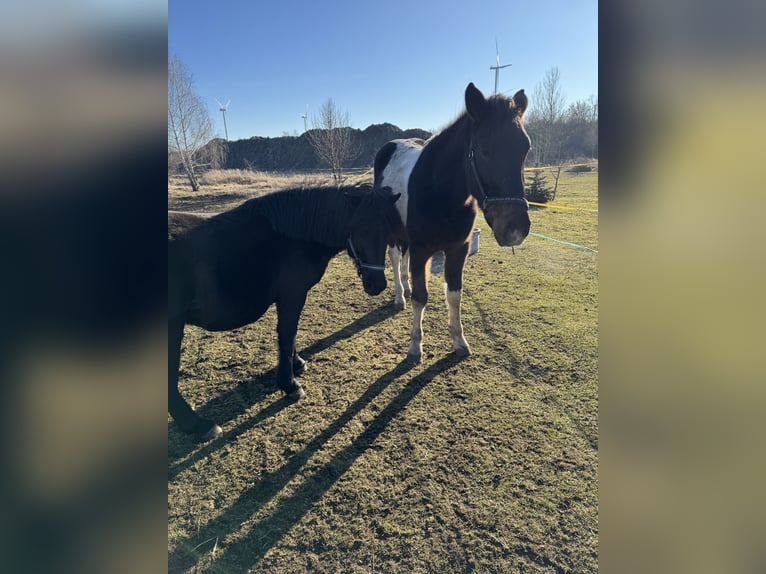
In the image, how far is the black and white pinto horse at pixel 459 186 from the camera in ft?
9.25

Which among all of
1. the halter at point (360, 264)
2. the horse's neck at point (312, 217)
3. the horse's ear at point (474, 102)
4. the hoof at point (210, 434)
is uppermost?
the horse's ear at point (474, 102)

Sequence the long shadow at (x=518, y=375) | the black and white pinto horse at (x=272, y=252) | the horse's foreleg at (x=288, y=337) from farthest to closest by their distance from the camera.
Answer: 1. the horse's foreleg at (x=288, y=337)
2. the long shadow at (x=518, y=375)
3. the black and white pinto horse at (x=272, y=252)

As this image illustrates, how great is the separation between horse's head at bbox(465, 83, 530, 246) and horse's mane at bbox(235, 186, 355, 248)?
1.13 m

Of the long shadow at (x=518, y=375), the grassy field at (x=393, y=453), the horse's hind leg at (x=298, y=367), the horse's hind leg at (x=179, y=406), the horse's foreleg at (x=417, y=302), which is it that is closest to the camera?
the grassy field at (x=393, y=453)

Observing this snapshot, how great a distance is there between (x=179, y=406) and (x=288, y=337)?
97cm

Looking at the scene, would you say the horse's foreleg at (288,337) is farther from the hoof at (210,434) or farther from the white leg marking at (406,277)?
the white leg marking at (406,277)

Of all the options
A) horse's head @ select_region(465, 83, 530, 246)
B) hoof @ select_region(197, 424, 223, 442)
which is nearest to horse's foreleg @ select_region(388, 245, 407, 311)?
horse's head @ select_region(465, 83, 530, 246)

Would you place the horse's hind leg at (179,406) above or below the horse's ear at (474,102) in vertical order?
below

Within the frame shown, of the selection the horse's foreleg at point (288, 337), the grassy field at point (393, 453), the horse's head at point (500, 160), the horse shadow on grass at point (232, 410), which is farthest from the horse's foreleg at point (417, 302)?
the horse's foreleg at point (288, 337)

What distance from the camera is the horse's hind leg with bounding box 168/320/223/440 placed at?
263 cm

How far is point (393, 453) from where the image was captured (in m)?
2.83
